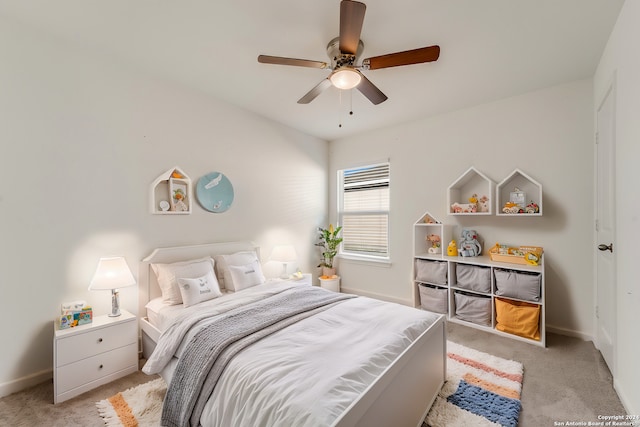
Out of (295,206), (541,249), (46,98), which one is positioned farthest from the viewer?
(295,206)

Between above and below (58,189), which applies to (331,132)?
above

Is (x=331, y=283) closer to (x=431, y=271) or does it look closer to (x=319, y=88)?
(x=431, y=271)

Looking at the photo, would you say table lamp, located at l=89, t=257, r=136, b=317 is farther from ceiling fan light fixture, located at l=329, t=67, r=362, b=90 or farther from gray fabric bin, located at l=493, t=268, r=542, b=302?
gray fabric bin, located at l=493, t=268, r=542, b=302

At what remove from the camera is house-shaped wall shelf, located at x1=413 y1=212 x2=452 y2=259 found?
3.59 metres

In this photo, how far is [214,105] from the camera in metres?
3.26

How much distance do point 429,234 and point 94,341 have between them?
3.78 metres

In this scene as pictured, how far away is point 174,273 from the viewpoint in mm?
2592

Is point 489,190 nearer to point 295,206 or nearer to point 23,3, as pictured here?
point 295,206

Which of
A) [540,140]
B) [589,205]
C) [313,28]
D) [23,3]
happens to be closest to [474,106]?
[540,140]

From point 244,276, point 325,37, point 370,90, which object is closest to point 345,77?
point 370,90

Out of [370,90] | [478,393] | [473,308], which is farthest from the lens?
[473,308]

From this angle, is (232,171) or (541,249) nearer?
(541,249)

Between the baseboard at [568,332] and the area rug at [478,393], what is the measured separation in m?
1.03

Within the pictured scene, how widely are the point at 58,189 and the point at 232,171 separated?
1.62 m
